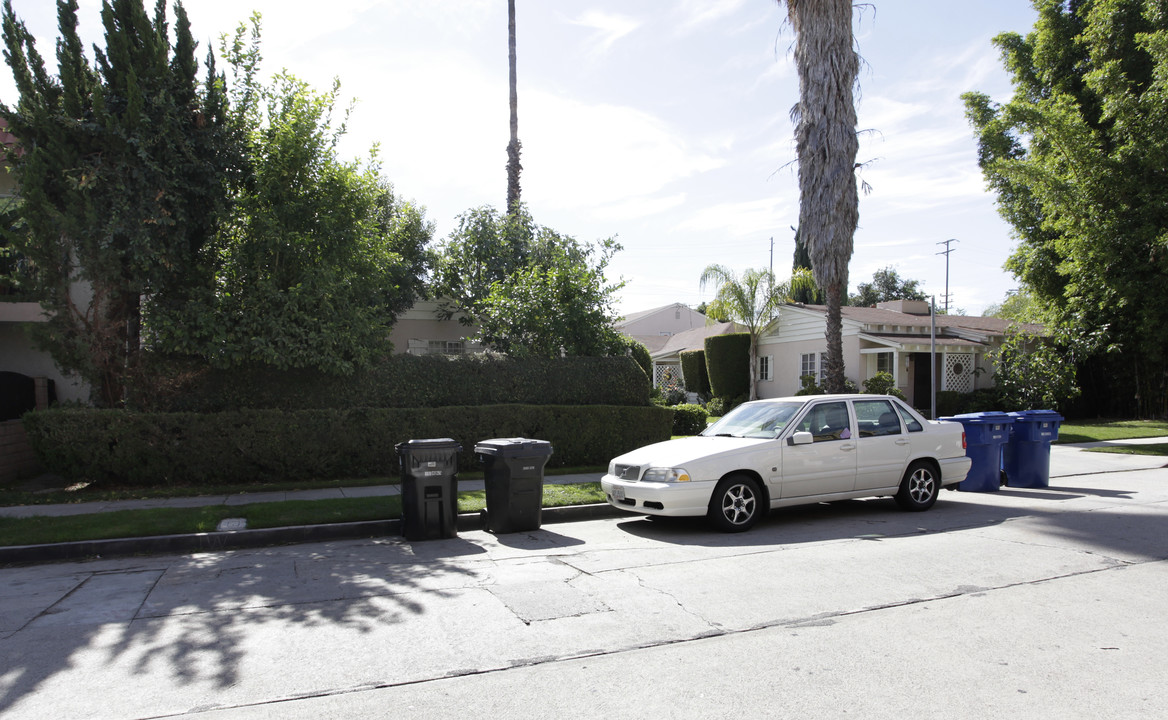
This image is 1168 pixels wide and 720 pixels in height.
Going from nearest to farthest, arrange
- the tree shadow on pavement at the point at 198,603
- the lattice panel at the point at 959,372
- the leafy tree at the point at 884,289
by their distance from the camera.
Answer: the tree shadow on pavement at the point at 198,603 → the lattice panel at the point at 959,372 → the leafy tree at the point at 884,289

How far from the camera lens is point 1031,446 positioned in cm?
1136

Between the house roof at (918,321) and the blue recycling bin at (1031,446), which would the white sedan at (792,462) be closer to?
the blue recycling bin at (1031,446)

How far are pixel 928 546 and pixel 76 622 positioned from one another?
7.41m

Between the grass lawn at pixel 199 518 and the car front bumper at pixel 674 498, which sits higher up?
the car front bumper at pixel 674 498

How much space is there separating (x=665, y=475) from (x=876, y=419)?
311cm

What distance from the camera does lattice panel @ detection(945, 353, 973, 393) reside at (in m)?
26.4

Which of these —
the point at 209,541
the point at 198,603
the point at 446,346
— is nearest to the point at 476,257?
the point at 446,346

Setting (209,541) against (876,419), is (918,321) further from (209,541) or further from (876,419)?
(209,541)

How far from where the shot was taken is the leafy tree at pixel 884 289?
66250mm

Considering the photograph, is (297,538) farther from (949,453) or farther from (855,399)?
(949,453)

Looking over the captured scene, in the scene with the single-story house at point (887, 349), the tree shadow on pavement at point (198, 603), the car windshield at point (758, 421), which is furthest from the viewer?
the single-story house at point (887, 349)

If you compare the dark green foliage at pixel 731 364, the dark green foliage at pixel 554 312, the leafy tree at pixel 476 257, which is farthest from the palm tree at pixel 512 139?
the dark green foliage at pixel 731 364

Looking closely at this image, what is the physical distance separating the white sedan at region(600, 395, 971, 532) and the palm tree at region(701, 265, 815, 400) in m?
18.3

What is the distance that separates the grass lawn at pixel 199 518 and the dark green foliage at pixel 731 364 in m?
20.0
